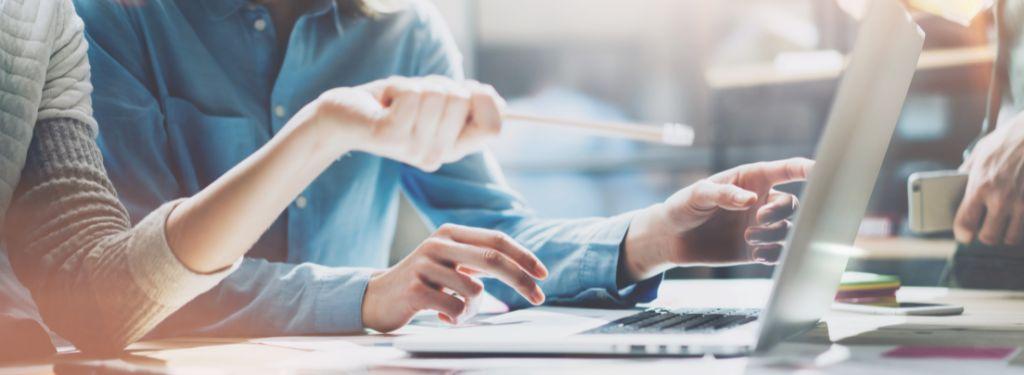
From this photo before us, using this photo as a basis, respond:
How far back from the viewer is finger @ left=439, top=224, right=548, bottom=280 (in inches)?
32.0

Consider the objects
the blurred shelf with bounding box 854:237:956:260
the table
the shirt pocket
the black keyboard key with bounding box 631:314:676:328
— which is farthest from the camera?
the blurred shelf with bounding box 854:237:956:260

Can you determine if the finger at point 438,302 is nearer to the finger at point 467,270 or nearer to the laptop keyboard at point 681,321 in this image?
the finger at point 467,270

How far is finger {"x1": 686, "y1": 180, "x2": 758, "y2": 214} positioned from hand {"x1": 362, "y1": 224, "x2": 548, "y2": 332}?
17 centimetres

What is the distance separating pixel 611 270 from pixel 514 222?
0.77ft

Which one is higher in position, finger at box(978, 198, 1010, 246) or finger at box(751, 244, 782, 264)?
finger at box(751, 244, 782, 264)

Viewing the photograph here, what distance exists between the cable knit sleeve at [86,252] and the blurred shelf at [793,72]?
7.57 ft

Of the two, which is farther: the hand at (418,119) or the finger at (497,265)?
the finger at (497,265)

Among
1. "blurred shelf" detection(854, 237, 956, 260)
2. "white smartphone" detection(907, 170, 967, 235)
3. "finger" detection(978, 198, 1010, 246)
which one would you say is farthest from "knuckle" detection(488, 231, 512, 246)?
"blurred shelf" detection(854, 237, 956, 260)

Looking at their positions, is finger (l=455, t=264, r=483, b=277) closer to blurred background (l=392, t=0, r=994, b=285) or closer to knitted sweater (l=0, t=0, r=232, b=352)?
knitted sweater (l=0, t=0, r=232, b=352)

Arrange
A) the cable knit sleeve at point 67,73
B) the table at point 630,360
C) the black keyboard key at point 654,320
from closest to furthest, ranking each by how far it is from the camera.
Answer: the table at point 630,360 → the black keyboard key at point 654,320 → the cable knit sleeve at point 67,73

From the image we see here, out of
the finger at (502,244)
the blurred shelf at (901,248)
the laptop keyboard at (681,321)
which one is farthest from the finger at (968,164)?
the blurred shelf at (901,248)

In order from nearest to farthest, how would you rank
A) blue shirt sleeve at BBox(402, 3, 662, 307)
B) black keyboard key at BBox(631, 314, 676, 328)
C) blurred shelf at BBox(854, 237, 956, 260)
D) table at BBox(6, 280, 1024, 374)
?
table at BBox(6, 280, 1024, 374), black keyboard key at BBox(631, 314, 676, 328), blue shirt sleeve at BBox(402, 3, 662, 307), blurred shelf at BBox(854, 237, 956, 260)

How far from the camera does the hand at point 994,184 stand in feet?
3.87

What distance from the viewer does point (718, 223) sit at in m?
0.95
